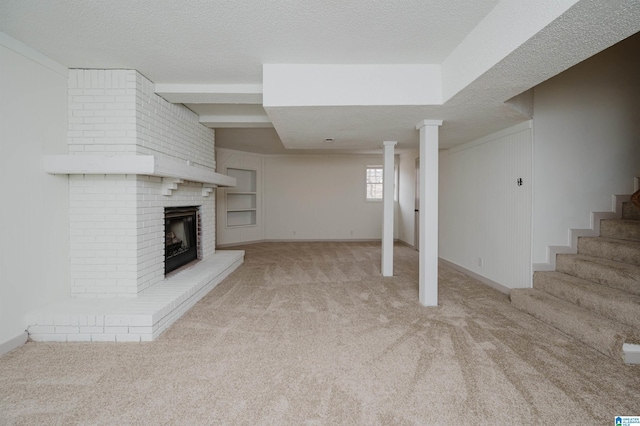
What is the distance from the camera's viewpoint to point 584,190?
131 inches

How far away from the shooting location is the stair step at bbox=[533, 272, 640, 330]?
2.29m

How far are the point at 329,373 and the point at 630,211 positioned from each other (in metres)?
3.79

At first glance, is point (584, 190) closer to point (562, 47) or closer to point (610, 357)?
point (610, 357)

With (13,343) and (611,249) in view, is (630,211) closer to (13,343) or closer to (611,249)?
(611,249)

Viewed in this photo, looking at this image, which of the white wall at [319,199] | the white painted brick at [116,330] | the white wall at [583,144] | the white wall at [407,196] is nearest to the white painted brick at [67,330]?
the white painted brick at [116,330]

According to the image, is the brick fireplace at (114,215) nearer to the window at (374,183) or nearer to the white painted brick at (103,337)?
the white painted brick at (103,337)

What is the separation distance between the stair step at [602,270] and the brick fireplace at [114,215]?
164 inches

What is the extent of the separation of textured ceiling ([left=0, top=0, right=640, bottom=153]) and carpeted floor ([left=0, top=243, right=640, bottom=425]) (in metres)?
2.06

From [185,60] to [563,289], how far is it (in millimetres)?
4264

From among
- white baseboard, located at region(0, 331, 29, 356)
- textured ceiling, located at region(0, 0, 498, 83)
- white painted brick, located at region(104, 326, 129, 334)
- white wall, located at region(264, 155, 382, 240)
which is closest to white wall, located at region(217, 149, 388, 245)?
white wall, located at region(264, 155, 382, 240)

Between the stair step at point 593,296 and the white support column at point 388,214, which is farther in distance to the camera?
the white support column at point 388,214

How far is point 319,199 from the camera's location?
8.22m

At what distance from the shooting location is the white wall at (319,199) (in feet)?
26.7

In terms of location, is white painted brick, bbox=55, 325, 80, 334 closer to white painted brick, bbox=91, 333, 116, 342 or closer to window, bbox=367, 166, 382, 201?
white painted brick, bbox=91, 333, 116, 342
